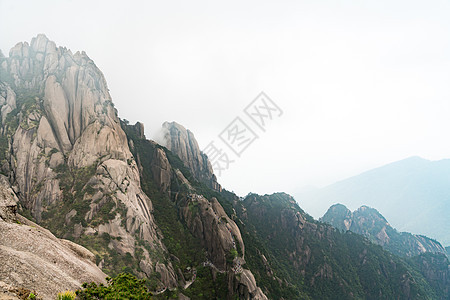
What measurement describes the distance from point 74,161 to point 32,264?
55883 millimetres

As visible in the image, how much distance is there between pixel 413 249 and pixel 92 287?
27102 centimetres

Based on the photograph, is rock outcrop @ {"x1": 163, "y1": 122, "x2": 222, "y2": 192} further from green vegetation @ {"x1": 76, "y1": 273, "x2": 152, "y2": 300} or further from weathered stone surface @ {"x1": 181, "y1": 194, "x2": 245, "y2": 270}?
green vegetation @ {"x1": 76, "y1": 273, "x2": 152, "y2": 300}

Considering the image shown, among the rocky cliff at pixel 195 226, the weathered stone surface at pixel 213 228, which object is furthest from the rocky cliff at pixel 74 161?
the weathered stone surface at pixel 213 228

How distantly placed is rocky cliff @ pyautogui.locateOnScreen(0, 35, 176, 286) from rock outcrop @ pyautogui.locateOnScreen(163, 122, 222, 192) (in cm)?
6235

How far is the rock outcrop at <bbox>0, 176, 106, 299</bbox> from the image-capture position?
534 inches

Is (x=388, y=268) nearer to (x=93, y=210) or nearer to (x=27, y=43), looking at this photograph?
(x=93, y=210)

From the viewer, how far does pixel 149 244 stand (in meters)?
58.6

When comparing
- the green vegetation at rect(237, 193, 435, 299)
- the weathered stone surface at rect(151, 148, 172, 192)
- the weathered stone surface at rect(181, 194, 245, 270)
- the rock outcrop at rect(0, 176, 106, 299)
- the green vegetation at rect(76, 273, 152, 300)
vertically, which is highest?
the weathered stone surface at rect(151, 148, 172, 192)

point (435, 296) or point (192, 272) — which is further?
point (435, 296)

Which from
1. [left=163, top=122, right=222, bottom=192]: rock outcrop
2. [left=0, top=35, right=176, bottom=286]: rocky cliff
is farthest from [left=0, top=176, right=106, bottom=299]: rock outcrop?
[left=163, top=122, right=222, bottom=192]: rock outcrop

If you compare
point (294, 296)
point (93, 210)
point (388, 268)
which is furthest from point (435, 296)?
point (93, 210)

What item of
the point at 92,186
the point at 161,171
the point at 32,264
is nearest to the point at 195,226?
the point at 161,171

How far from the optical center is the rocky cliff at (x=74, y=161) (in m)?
53.2

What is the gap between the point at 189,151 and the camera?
14450 cm
